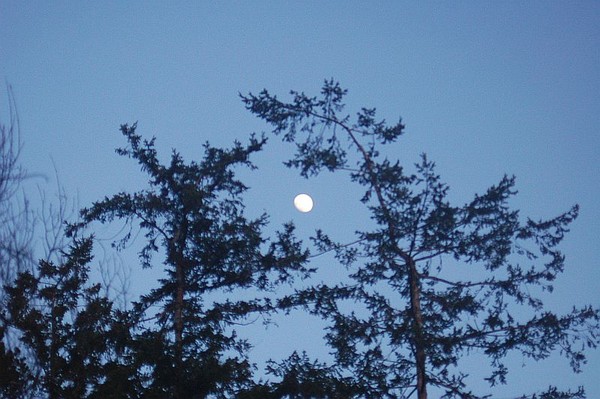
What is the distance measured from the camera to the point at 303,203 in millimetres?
25156

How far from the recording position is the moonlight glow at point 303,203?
24587 millimetres

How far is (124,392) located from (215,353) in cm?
241

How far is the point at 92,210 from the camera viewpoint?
77.1 ft

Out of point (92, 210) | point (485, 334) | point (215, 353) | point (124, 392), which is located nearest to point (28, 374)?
point (124, 392)

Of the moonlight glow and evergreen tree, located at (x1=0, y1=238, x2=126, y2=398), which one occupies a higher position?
the moonlight glow

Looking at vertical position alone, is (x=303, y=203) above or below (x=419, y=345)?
above

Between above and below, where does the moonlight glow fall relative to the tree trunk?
above

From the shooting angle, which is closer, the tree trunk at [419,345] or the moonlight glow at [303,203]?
the tree trunk at [419,345]

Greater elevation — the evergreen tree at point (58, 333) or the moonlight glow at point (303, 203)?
the moonlight glow at point (303, 203)

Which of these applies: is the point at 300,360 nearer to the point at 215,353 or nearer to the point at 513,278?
the point at 215,353

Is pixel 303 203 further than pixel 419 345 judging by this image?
Yes

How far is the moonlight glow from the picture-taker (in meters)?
24.6

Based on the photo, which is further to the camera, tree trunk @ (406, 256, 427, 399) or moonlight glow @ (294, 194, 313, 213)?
moonlight glow @ (294, 194, 313, 213)

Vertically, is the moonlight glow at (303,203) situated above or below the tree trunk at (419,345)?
above
